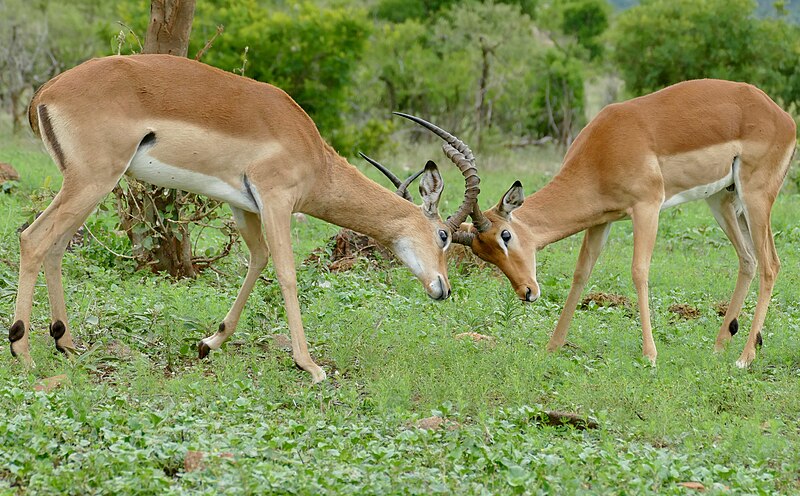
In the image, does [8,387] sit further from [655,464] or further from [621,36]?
[621,36]

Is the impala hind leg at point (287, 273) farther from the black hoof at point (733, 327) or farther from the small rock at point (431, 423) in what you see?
the black hoof at point (733, 327)

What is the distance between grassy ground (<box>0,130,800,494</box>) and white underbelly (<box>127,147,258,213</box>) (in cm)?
74

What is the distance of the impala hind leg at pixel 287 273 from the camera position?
5242 mm

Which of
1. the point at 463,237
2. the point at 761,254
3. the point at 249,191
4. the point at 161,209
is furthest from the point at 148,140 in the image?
the point at 761,254

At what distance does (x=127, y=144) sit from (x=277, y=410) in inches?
56.3

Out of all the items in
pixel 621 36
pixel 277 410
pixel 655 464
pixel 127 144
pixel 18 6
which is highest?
pixel 127 144

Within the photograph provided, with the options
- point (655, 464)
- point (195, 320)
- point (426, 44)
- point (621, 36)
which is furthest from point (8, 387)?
point (426, 44)

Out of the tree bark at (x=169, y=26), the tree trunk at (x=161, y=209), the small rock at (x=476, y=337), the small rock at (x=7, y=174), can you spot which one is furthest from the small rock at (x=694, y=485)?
the small rock at (x=7, y=174)

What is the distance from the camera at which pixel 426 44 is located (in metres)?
21.9

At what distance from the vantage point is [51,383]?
187 inches

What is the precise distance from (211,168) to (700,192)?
113 inches

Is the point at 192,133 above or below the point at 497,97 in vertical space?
above

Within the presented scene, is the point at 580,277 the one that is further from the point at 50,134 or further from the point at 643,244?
the point at 50,134

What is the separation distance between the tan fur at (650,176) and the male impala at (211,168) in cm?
65
